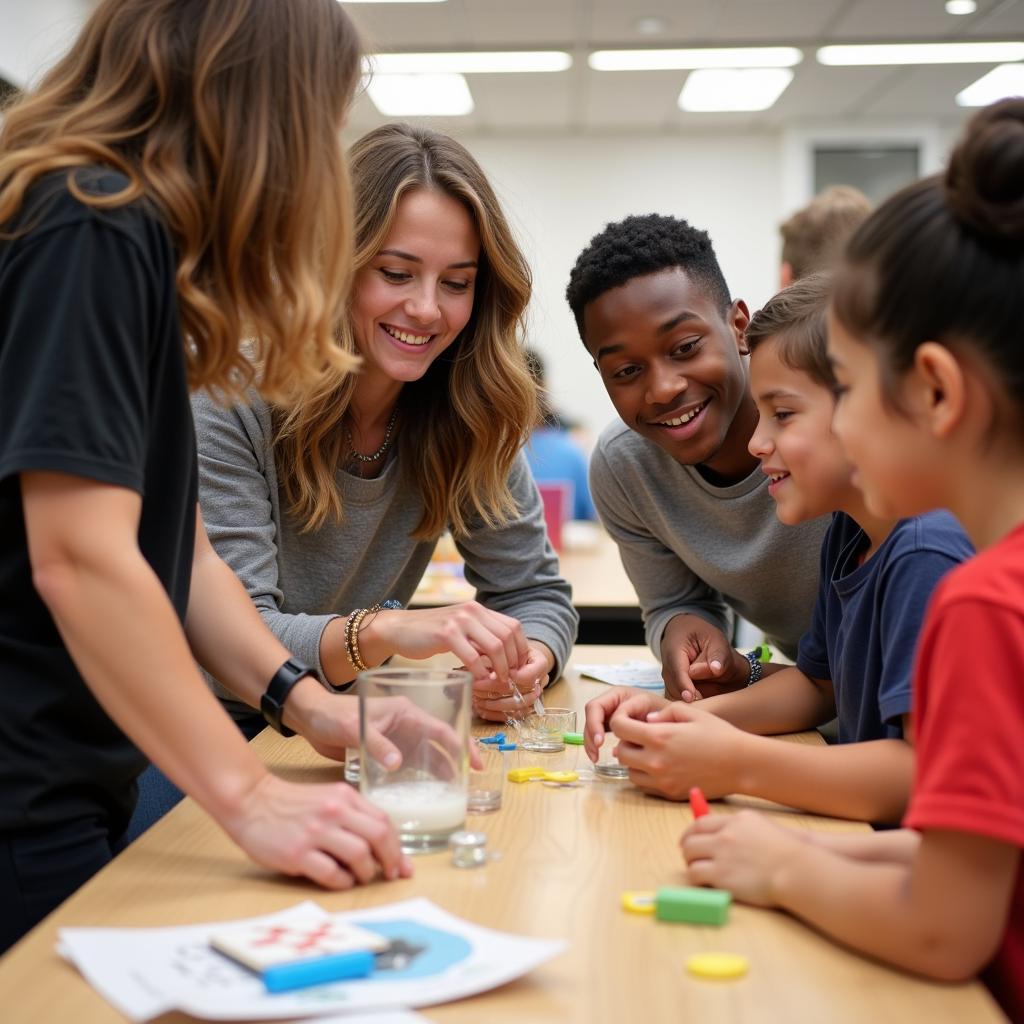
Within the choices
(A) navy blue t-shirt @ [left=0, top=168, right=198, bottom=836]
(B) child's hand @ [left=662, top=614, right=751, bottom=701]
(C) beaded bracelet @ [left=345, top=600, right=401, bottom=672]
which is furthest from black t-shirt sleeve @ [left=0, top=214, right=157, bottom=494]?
(B) child's hand @ [left=662, top=614, right=751, bottom=701]

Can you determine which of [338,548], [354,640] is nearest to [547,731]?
[354,640]

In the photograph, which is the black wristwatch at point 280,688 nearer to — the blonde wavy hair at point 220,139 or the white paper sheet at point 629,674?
the blonde wavy hair at point 220,139

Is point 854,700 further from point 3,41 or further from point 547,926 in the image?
point 3,41

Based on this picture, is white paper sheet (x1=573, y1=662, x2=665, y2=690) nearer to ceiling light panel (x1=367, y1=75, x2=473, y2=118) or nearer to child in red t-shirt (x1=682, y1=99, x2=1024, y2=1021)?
child in red t-shirt (x1=682, y1=99, x2=1024, y2=1021)

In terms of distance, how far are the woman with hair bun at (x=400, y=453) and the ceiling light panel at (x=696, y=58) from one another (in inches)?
192

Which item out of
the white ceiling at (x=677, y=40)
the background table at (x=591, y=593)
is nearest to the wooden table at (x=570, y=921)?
the background table at (x=591, y=593)

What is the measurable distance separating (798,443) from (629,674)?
66cm

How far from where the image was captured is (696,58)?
6473mm

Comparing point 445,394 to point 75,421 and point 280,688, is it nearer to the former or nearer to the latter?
point 280,688

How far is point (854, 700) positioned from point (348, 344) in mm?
909

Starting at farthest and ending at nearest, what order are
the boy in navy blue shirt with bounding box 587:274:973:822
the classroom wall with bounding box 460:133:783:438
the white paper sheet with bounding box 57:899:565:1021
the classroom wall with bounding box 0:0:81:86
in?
1. the classroom wall with bounding box 460:133:783:438
2. the classroom wall with bounding box 0:0:81:86
3. the boy in navy blue shirt with bounding box 587:274:973:822
4. the white paper sheet with bounding box 57:899:565:1021

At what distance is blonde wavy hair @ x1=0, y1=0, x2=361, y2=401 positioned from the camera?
1076 mm

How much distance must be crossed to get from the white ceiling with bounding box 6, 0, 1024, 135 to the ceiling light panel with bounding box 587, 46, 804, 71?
0.09 metres

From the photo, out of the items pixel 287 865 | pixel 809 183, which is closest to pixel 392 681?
pixel 287 865
